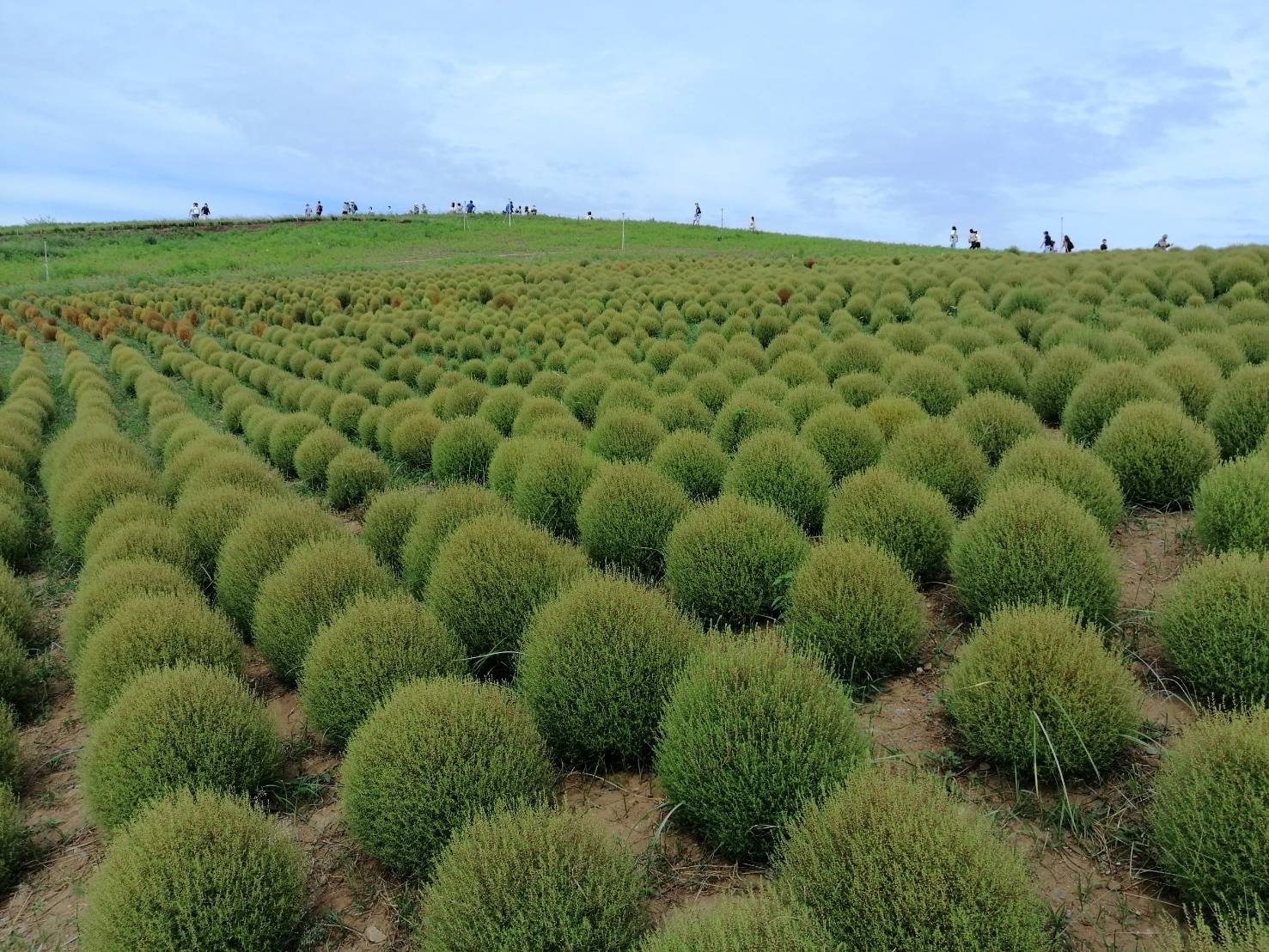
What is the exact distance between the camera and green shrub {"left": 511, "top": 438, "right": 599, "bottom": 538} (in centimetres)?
724

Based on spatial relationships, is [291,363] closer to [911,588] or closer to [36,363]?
[36,363]

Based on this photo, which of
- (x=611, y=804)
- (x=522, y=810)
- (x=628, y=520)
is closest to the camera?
(x=522, y=810)

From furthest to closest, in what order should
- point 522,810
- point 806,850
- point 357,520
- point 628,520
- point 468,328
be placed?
point 468,328 → point 357,520 → point 628,520 → point 522,810 → point 806,850

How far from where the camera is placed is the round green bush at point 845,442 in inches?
294

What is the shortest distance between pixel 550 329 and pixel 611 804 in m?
14.7

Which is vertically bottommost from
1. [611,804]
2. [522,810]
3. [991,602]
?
[611,804]

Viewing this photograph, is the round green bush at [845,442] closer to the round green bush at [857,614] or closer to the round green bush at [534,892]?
the round green bush at [857,614]

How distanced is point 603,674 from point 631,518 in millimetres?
2219

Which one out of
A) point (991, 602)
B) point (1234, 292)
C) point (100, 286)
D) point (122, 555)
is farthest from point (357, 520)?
point (100, 286)

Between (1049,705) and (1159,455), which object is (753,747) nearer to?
(1049,705)

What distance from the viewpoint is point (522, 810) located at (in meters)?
3.22

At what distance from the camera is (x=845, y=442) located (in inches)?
296

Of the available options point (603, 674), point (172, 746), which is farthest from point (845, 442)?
point (172, 746)

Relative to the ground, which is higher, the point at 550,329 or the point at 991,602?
the point at 550,329
